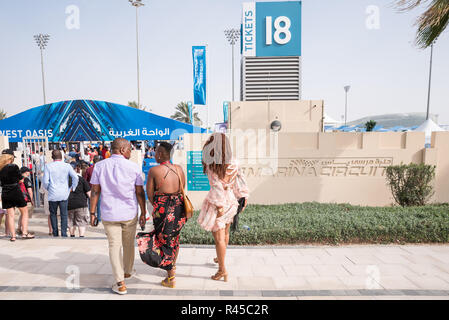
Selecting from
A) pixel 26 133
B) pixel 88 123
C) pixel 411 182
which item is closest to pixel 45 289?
pixel 88 123

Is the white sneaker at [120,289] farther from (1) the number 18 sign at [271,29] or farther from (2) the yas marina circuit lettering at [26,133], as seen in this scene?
(1) the number 18 sign at [271,29]

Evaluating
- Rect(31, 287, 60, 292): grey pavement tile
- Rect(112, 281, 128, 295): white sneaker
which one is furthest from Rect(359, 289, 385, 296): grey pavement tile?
Rect(31, 287, 60, 292): grey pavement tile

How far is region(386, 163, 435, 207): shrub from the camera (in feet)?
23.4

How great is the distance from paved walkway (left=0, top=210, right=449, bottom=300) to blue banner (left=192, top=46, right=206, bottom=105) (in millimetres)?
6099

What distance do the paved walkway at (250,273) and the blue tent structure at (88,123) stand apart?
3006 millimetres

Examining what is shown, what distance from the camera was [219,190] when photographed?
3.40 m

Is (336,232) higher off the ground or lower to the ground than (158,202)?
lower

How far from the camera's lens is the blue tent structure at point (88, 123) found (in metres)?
6.98

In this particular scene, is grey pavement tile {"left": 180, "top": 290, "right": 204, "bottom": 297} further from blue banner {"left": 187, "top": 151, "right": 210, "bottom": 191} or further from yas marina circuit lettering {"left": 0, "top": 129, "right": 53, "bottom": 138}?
yas marina circuit lettering {"left": 0, "top": 129, "right": 53, "bottom": 138}

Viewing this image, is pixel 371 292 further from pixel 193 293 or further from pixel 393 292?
pixel 193 293

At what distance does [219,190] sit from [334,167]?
563cm

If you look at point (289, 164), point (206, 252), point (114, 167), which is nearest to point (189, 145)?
point (289, 164)

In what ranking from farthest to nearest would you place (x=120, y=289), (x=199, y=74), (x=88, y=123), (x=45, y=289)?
(x=199, y=74) → (x=88, y=123) → (x=45, y=289) → (x=120, y=289)
